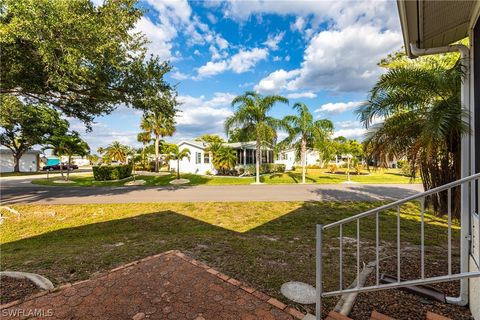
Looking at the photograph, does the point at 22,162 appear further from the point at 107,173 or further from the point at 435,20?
the point at 435,20

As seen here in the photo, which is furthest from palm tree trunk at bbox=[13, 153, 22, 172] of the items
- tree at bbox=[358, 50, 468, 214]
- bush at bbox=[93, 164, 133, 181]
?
tree at bbox=[358, 50, 468, 214]

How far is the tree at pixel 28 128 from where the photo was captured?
2680cm

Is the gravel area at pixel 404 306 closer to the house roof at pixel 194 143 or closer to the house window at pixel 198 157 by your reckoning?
the house roof at pixel 194 143

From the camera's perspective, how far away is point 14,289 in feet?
10.4

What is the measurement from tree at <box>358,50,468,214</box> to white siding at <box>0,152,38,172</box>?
4511 cm

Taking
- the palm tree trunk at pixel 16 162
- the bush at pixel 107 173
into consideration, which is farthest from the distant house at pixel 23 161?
the bush at pixel 107 173

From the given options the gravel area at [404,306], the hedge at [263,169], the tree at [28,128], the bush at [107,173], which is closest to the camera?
the gravel area at [404,306]

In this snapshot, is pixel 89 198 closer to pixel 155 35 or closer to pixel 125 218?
pixel 125 218

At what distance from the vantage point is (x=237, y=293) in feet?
9.80

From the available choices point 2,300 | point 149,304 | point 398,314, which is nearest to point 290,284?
point 398,314

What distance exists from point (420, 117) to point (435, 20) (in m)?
2.72

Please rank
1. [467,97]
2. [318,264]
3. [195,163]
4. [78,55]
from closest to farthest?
1. [318,264]
2. [467,97]
3. [78,55]
4. [195,163]

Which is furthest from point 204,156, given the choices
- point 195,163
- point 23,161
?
point 23,161

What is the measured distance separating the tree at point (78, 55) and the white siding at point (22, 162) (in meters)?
33.1
